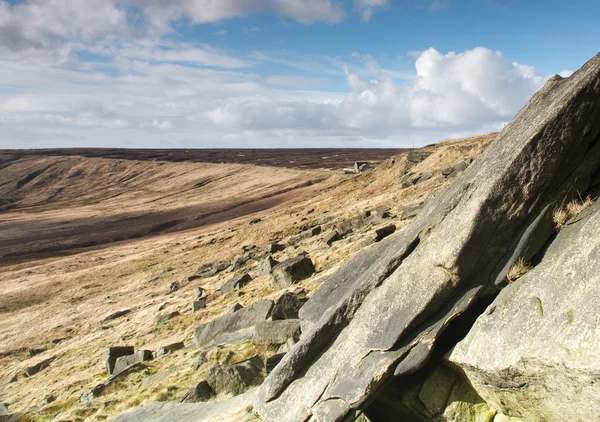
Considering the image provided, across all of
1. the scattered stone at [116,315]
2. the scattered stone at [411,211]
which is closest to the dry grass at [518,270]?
the scattered stone at [411,211]

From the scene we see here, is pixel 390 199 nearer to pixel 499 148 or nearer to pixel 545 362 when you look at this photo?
pixel 499 148

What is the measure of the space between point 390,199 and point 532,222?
25.4m

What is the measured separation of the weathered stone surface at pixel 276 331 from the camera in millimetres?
14078

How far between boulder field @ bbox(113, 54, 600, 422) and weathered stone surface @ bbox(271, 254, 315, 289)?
10630mm

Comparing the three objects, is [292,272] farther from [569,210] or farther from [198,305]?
[569,210]

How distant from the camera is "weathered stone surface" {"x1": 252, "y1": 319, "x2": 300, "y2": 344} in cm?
1408

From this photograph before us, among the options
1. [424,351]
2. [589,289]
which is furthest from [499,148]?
[424,351]

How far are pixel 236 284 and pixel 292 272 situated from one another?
15.3 ft

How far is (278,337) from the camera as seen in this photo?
1417 cm

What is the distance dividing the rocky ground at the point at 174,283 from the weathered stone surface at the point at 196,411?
467 millimetres

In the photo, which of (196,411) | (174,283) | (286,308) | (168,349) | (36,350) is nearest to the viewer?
(196,411)

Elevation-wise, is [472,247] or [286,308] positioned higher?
[472,247]

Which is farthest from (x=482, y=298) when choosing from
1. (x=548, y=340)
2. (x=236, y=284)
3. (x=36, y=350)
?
(x=36, y=350)

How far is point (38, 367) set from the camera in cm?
2273
